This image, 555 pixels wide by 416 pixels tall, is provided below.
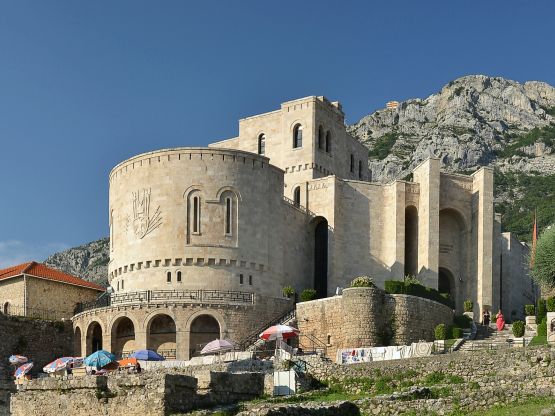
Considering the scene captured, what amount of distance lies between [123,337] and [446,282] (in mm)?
23709

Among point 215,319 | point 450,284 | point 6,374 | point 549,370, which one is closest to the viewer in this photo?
point 549,370

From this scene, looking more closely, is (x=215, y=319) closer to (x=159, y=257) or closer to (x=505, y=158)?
(x=159, y=257)

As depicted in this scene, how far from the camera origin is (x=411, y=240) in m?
76.2

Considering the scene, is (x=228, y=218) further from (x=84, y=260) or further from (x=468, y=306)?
(x=84, y=260)

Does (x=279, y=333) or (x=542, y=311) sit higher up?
(x=542, y=311)

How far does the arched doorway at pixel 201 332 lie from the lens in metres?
64.3

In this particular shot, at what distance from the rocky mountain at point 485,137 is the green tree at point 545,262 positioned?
52009mm

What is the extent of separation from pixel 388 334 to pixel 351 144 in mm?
28831

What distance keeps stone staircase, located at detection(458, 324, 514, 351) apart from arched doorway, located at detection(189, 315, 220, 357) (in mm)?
15273

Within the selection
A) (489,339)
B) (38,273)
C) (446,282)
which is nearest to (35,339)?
(38,273)

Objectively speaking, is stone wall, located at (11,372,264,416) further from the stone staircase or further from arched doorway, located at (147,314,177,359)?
arched doorway, located at (147,314,177,359)

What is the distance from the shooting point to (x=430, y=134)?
14550cm

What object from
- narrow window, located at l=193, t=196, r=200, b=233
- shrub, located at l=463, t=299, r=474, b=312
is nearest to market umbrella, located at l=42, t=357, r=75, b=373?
narrow window, located at l=193, t=196, r=200, b=233

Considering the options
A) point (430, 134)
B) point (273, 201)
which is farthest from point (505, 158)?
point (273, 201)
